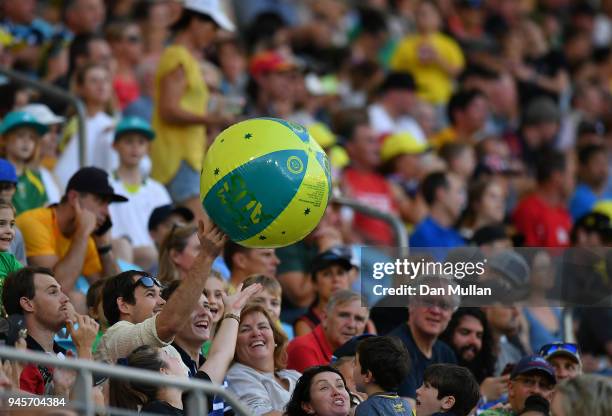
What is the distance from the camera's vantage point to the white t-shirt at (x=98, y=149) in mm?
11500

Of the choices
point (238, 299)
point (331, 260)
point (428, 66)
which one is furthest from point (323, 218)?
point (428, 66)

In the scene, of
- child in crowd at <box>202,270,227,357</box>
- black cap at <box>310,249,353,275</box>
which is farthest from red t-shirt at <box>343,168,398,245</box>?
child in crowd at <box>202,270,227,357</box>

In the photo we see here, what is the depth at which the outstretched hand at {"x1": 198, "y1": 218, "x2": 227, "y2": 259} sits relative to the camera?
24.1ft

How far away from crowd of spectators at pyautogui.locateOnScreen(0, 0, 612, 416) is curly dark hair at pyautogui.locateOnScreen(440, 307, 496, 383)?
17mm

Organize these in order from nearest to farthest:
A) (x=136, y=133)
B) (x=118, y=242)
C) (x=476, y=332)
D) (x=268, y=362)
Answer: (x=268, y=362) < (x=476, y=332) < (x=118, y=242) < (x=136, y=133)

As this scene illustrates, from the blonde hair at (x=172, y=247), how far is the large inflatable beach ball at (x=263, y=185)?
1902mm

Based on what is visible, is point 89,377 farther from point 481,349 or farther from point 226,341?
point 481,349

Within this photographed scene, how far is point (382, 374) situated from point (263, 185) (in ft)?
4.18

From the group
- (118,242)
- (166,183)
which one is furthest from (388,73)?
(118,242)

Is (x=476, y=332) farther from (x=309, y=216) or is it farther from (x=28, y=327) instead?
(x=28, y=327)

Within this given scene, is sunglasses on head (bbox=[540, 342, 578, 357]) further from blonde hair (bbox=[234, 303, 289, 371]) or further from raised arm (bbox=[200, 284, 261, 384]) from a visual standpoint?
raised arm (bbox=[200, 284, 261, 384])

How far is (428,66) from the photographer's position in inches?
695

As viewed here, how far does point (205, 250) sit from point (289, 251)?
12.4ft

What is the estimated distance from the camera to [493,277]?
8820 mm
